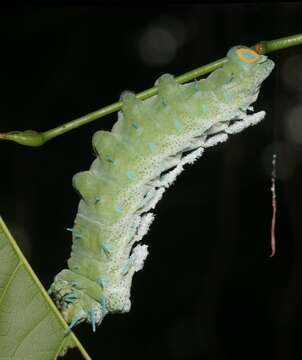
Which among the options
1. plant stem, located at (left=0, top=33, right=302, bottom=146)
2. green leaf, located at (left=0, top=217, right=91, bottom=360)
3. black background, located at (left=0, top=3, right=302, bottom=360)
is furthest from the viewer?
black background, located at (left=0, top=3, right=302, bottom=360)

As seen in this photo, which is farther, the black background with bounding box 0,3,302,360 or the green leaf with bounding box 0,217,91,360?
the black background with bounding box 0,3,302,360

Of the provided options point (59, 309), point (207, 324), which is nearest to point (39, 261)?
point (207, 324)

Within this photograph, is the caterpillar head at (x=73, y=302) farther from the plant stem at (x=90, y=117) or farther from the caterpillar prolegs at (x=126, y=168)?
the plant stem at (x=90, y=117)

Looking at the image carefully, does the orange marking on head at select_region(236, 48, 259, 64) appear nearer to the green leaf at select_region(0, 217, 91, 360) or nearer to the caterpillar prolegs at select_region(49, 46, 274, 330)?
the caterpillar prolegs at select_region(49, 46, 274, 330)

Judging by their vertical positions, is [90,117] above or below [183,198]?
above

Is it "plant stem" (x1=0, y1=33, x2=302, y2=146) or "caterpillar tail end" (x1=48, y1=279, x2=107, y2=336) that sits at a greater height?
"plant stem" (x1=0, y1=33, x2=302, y2=146)

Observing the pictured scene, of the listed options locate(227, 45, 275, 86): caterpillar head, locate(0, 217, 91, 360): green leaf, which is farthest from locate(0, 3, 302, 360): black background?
locate(0, 217, 91, 360): green leaf

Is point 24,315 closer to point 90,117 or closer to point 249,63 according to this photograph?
point 90,117

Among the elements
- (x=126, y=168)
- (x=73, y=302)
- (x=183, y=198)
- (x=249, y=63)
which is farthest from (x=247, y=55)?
(x=183, y=198)
